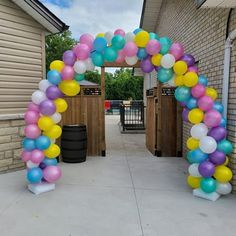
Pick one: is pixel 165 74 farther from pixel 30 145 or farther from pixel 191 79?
pixel 30 145

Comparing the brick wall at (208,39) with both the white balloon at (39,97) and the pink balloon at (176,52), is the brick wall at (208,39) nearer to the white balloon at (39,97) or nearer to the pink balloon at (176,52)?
the pink balloon at (176,52)

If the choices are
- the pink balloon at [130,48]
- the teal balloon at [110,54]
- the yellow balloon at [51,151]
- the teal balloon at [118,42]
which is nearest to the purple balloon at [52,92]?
the yellow balloon at [51,151]

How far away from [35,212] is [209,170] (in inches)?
94.4

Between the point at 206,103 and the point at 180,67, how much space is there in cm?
64

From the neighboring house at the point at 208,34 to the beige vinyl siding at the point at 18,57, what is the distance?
322 centimetres

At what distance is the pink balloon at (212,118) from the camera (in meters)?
3.68

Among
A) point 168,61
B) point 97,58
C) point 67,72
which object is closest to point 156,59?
point 168,61

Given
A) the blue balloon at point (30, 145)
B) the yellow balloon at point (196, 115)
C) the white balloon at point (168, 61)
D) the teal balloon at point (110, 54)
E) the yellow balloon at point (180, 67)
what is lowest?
the blue balloon at point (30, 145)

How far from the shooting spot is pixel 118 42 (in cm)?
395

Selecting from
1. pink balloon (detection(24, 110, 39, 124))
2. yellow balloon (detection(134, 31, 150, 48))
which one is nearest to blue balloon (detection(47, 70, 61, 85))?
Answer: pink balloon (detection(24, 110, 39, 124))

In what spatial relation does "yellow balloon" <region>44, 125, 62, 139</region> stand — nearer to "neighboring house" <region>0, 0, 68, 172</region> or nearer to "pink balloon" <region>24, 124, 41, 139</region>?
"pink balloon" <region>24, 124, 41, 139</region>

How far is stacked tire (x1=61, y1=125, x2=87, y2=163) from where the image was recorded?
595cm

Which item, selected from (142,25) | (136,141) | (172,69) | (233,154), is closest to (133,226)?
(233,154)

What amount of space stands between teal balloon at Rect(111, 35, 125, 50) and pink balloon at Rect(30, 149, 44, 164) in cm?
196
